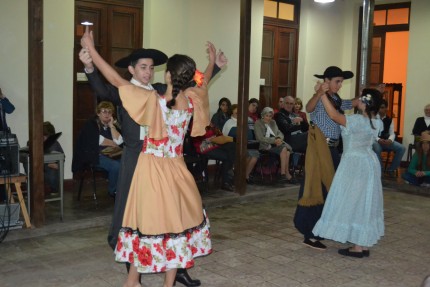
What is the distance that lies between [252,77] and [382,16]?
10.8ft

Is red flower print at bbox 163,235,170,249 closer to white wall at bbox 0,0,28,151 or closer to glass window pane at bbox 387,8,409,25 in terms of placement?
white wall at bbox 0,0,28,151

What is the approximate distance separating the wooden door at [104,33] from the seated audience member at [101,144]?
999 mm

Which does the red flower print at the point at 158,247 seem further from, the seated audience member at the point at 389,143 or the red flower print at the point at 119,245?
the seated audience member at the point at 389,143

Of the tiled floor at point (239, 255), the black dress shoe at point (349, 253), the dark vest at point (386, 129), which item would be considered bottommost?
the tiled floor at point (239, 255)

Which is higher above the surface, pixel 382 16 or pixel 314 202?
pixel 382 16

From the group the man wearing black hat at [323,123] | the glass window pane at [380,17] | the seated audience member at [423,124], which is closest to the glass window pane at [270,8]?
the glass window pane at [380,17]

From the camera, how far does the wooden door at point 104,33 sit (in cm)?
725

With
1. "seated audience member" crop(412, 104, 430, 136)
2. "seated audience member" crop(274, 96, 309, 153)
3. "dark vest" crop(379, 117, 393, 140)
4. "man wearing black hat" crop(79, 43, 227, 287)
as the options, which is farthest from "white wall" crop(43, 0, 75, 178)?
"seated audience member" crop(412, 104, 430, 136)

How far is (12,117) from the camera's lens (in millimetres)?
6570

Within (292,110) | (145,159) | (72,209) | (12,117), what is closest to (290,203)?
(292,110)

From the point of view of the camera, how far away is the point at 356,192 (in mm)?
4605

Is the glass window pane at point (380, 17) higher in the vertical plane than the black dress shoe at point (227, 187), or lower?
higher

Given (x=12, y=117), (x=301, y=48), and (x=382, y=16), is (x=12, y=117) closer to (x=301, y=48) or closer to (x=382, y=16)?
(x=301, y=48)

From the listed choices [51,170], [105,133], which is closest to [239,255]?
[105,133]
